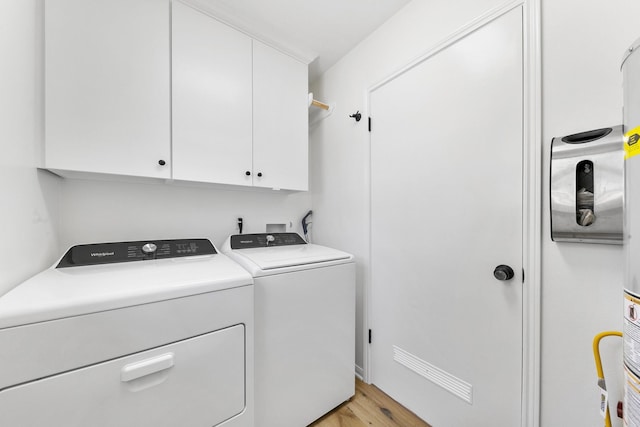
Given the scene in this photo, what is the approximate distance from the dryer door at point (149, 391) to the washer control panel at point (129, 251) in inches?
23.3

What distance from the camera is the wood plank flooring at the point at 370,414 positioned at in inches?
54.1

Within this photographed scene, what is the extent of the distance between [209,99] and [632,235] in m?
1.86

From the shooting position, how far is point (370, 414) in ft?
4.73

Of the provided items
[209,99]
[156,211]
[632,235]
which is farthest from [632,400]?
[156,211]

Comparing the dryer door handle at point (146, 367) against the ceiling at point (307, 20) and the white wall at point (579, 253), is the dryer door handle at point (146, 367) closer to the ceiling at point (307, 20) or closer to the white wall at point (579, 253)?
the white wall at point (579, 253)

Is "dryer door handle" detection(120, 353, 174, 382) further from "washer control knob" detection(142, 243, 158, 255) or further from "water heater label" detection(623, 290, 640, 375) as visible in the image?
"water heater label" detection(623, 290, 640, 375)

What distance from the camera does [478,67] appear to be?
1.14m

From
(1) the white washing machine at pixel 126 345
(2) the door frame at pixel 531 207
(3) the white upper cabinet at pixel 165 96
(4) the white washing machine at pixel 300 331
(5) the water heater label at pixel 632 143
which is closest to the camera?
(5) the water heater label at pixel 632 143

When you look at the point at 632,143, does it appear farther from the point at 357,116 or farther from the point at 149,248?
the point at 149,248

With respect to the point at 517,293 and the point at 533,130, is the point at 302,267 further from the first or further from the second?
the point at 533,130

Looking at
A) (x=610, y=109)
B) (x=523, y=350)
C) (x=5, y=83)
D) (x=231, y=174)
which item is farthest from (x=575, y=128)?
(x=5, y=83)

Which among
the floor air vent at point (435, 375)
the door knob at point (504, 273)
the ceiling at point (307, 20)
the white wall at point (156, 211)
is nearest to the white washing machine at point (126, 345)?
the white wall at point (156, 211)

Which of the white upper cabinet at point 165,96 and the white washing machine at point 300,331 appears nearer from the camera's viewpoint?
the white upper cabinet at point 165,96

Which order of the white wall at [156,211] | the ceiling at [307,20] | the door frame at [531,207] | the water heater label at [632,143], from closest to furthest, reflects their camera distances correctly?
the water heater label at [632,143], the door frame at [531,207], the white wall at [156,211], the ceiling at [307,20]
